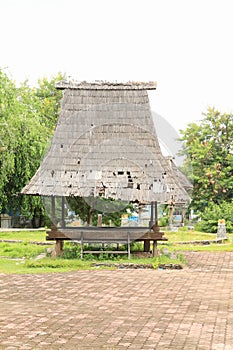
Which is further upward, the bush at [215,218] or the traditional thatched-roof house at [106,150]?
the traditional thatched-roof house at [106,150]

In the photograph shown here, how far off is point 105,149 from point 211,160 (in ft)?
60.9

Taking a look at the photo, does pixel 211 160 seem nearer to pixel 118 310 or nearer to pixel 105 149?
pixel 105 149

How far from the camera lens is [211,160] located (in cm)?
3369

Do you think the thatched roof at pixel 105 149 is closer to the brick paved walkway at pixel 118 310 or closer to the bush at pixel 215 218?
the brick paved walkway at pixel 118 310

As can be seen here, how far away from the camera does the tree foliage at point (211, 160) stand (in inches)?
1296

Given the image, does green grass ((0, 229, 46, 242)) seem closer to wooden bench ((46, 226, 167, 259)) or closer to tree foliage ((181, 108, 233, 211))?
wooden bench ((46, 226, 167, 259))

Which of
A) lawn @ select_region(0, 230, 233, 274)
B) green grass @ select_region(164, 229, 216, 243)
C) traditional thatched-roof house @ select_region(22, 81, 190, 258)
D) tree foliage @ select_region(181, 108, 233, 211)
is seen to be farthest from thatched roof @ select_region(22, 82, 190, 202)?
tree foliage @ select_region(181, 108, 233, 211)

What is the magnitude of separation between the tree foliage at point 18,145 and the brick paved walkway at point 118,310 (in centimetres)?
1173

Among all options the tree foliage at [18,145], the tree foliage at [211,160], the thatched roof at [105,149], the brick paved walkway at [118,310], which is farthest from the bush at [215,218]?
the brick paved walkway at [118,310]

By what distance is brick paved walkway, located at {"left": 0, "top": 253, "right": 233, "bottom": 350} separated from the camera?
752cm

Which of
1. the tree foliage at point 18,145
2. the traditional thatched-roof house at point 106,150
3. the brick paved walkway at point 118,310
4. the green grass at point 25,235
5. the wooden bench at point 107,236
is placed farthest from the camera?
the tree foliage at point 18,145

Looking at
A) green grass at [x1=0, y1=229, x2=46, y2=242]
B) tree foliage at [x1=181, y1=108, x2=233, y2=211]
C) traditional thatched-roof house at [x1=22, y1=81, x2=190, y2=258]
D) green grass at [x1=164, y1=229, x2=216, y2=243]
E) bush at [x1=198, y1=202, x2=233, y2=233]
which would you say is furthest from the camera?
tree foliage at [x1=181, y1=108, x2=233, y2=211]

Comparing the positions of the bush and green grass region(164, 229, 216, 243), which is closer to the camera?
green grass region(164, 229, 216, 243)

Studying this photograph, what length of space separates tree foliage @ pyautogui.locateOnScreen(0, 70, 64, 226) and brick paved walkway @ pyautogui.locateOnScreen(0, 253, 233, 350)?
11734 mm
